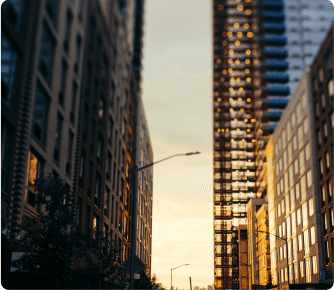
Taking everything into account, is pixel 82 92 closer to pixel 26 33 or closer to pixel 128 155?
pixel 26 33

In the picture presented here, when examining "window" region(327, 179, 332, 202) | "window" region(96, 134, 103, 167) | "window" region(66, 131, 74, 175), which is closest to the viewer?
"window" region(66, 131, 74, 175)

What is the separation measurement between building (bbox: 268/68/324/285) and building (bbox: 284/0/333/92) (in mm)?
66287

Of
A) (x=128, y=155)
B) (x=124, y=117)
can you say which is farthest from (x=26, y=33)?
(x=128, y=155)

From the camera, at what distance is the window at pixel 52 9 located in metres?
28.0

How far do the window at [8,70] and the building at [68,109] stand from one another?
0.15 ft

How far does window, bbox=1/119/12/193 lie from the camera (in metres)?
20.6

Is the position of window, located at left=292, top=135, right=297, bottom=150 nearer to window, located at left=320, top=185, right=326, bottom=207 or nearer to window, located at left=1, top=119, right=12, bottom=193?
window, located at left=320, top=185, right=326, bottom=207

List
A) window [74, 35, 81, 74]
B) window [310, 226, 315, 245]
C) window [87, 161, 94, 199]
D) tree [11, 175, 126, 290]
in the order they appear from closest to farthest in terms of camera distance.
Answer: tree [11, 175, 126, 290], window [74, 35, 81, 74], window [87, 161, 94, 199], window [310, 226, 315, 245]

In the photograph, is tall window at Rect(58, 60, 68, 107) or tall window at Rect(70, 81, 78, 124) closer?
tall window at Rect(58, 60, 68, 107)

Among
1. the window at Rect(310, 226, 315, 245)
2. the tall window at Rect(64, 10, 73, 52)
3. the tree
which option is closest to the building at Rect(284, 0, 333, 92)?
the window at Rect(310, 226, 315, 245)

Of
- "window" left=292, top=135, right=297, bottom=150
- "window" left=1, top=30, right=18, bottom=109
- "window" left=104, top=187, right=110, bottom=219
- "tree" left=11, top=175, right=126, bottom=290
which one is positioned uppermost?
"window" left=292, top=135, right=297, bottom=150

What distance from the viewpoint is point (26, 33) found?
75.8 feet

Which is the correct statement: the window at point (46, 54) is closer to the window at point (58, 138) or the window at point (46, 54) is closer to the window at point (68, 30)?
the window at point (68, 30)

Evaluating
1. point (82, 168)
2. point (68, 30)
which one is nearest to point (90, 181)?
point (82, 168)
